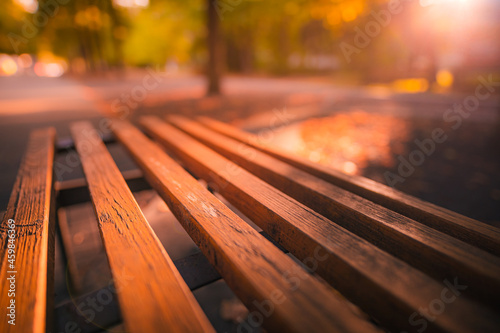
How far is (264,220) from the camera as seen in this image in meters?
1.10

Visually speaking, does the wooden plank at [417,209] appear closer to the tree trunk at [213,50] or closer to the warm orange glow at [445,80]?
the tree trunk at [213,50]

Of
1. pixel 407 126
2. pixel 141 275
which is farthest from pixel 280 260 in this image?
pixel 407 126

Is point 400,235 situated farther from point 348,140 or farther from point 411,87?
point 411,87

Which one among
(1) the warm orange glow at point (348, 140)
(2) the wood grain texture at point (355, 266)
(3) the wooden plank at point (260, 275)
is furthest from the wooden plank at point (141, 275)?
(1) the warm orange glow at point (348, 140)

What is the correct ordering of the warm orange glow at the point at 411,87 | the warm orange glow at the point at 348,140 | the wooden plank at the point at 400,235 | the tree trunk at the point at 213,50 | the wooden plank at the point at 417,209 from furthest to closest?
the warm orange glow at the point at 411,87
the tree trunk at the point at 213,50
the warm orange glow at the point at 348,140
the wooden plank at the point at 417,209
the wooden plank at the point at 400,235

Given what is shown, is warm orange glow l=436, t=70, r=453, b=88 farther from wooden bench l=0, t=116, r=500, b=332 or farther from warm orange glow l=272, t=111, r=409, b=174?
wooden bench l=0, t=116, r=500, b=332

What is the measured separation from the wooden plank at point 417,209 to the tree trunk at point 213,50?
865 cm

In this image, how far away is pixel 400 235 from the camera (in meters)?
0.90

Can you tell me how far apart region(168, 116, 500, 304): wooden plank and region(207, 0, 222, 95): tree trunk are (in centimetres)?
880

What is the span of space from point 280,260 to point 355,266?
209mm

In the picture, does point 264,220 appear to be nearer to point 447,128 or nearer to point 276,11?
point 447,128

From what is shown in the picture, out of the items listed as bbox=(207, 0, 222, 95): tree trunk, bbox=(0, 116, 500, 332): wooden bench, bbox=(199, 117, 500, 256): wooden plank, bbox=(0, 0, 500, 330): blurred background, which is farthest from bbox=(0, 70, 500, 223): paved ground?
bbox=(0, 116, 500, 332): wooden bench

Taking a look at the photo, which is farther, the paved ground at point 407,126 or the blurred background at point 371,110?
the blurred background at point 371,110

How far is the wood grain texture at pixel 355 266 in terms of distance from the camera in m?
0.64
